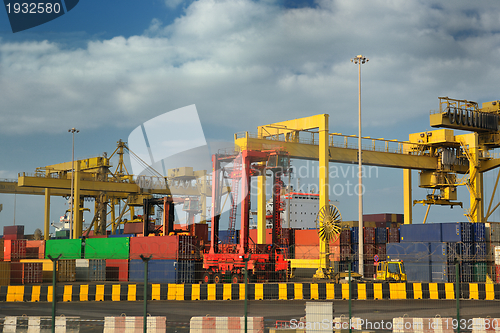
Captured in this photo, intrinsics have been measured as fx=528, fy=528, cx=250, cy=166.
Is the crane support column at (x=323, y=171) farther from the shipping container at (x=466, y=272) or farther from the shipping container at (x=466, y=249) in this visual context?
the shipping container at (x=466, y=272)

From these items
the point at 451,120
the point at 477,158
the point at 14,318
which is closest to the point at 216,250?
the point at 14,318

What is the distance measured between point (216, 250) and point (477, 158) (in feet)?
80.5

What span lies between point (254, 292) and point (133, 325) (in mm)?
10971

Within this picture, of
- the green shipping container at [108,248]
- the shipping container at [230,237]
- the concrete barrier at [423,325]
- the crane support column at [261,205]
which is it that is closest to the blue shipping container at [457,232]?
the shipping container at [230,237]

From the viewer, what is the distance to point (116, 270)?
36750mm

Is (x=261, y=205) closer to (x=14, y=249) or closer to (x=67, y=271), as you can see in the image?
(x=67, y=271)

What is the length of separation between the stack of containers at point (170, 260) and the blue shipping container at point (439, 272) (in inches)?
551

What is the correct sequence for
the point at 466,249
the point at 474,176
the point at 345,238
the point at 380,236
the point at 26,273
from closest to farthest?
1. the point at 466,249
2. the point at 26,273
3. the point at 345,238
4. the point at 380,236
5. the point at 474,176

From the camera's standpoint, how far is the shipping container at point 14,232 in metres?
80.8

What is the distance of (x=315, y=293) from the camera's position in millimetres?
22672

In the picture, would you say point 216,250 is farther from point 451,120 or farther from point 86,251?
point 451,120

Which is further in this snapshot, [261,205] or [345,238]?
[261,205]

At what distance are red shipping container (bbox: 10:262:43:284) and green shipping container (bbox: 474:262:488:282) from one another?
26607mm

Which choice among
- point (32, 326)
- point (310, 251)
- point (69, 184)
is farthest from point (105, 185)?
point (32, 326)
